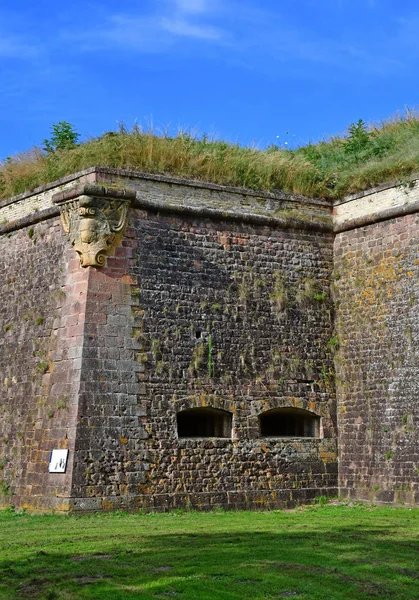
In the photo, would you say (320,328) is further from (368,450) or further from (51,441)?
(51,441)

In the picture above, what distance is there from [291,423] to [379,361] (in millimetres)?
2295

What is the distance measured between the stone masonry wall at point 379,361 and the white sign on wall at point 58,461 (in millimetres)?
5925

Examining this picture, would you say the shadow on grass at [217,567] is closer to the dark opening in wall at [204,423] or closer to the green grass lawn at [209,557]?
the green grass lawn at [209,557]

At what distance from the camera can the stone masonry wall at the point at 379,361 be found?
60.2ft

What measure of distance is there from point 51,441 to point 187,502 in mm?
2742

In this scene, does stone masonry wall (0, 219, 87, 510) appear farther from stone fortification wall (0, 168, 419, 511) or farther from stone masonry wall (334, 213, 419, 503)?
stone masonry wall (334, 213, 419, 503)

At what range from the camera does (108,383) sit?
17391mm

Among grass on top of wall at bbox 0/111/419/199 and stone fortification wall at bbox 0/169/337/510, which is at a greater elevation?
grass on top of wall at bbox 0/111/419/199

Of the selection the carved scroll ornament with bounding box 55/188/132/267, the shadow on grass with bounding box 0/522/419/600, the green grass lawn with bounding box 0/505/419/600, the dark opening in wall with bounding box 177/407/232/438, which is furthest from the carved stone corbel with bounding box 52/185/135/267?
the shadow on grass with bounding box 0/522/419/600

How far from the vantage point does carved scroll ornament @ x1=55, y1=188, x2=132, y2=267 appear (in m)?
17.8

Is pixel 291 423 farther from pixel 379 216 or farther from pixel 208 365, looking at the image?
pixel 379 216

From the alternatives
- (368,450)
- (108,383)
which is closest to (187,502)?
(108,383)

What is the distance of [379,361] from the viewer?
62.7ft

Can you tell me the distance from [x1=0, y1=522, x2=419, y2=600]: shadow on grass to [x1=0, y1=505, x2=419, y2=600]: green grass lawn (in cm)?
1
